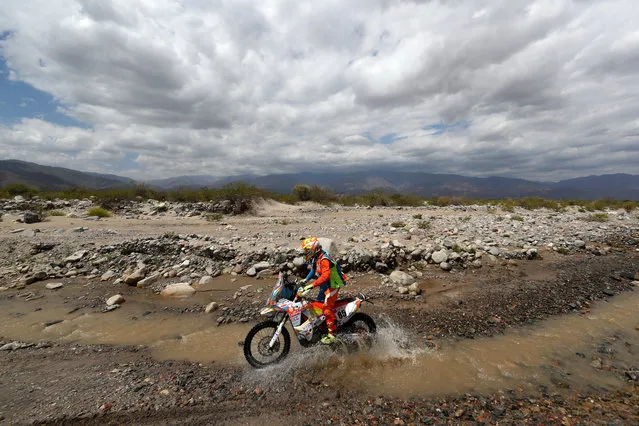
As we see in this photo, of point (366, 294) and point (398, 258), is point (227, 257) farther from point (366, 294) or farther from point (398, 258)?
point (398, 258)

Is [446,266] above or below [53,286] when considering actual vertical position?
above

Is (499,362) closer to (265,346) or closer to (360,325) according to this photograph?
(360,325)

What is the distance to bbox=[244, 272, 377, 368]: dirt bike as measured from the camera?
202 inches

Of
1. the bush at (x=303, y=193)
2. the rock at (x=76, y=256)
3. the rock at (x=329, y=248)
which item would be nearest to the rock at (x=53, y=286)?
the rock at (x=76, y=256)

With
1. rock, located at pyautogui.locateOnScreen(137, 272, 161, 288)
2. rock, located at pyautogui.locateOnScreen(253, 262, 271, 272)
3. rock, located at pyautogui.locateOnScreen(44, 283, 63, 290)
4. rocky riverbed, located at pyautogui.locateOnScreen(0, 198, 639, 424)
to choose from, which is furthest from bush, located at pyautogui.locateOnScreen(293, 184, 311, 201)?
rock, located at pyautogui.locateOnScreen(44, 283, 63, 290)

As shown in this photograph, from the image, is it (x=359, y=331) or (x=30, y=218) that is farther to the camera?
(x=30, y=218)

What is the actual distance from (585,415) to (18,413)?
847cm

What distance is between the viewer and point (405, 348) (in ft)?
17.9

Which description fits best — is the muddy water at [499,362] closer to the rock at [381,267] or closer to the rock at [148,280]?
the rock at [381,267]

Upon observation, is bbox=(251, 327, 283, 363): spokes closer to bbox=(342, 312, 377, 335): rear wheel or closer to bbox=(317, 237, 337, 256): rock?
bbox=(342, 312, 377, 335): rear wheel

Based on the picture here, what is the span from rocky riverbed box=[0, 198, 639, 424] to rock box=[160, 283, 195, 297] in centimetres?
4

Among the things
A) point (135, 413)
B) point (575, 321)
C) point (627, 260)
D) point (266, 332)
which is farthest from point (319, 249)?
point (627, 260)

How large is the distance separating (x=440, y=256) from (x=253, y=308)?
22.8 ft

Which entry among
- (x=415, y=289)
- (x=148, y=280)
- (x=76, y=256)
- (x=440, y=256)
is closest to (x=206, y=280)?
(x=148, y=280)
